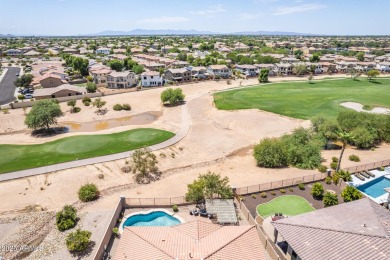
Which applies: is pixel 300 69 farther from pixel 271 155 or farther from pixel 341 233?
pixel 341 233

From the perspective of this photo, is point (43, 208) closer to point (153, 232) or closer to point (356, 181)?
point (153, 232)

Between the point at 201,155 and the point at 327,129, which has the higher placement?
the point at 327,129

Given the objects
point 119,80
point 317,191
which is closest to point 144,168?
point 317,191

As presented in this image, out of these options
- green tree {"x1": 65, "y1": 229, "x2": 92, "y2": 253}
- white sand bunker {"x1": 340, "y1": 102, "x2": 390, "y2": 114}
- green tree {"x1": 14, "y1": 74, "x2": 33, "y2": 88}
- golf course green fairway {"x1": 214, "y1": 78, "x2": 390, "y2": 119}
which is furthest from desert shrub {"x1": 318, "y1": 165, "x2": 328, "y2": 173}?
green tree {"x1": 14, "y1": 74, "x2": 33, "y2": 88}

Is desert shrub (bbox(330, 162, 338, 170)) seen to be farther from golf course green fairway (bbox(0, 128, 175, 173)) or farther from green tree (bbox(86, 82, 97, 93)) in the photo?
green tree (bbox(86, 82, 97, 93))

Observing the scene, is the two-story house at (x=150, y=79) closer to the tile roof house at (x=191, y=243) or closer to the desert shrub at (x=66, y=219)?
the desert shrub at (x=66, y=219)

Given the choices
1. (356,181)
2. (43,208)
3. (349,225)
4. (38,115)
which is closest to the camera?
(349,225)

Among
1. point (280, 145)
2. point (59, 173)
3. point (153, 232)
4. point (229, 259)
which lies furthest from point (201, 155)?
point (229, 259)

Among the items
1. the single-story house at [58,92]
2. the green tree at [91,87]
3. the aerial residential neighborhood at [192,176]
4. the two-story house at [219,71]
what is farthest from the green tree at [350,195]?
the two-story house at [219,71]
